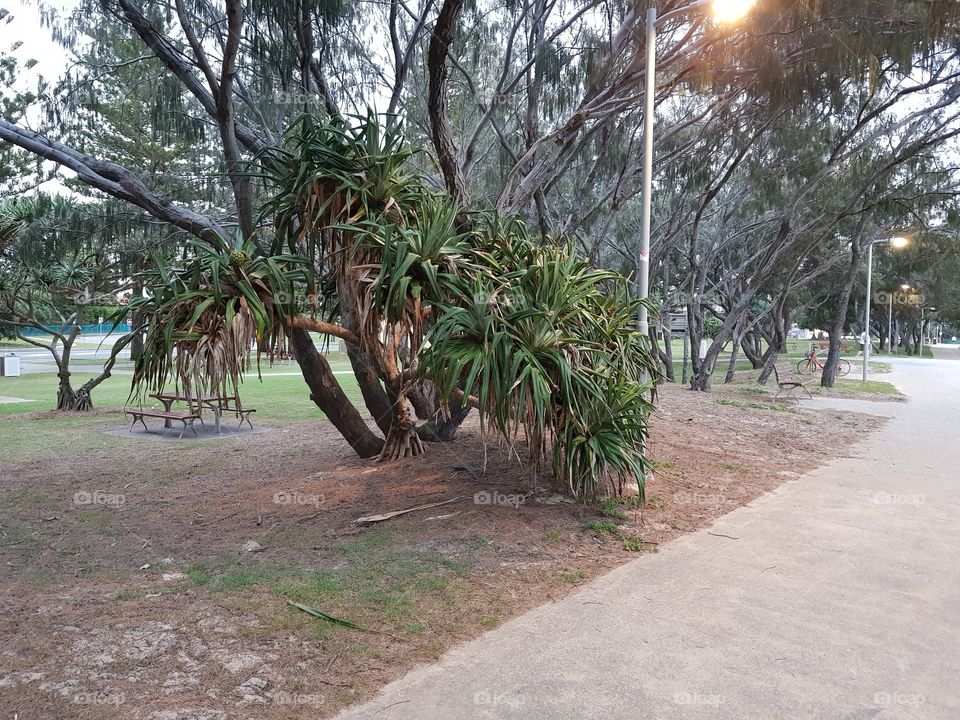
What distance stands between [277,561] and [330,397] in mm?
2986

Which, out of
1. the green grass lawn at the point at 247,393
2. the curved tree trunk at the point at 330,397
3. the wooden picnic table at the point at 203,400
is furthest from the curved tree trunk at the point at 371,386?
the green grass lawn at the point at 247,393

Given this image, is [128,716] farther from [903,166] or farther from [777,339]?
[777,339]

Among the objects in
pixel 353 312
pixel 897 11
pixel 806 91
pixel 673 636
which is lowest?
pixel 673 636

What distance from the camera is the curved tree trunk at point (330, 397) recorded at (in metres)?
7.86

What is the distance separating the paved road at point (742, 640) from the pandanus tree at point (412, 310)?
4.44ft

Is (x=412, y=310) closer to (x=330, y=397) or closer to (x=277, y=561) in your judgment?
(x=277, y=561)

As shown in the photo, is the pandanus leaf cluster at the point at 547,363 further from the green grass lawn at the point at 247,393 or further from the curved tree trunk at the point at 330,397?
the green grass lawn at the point at 247,393

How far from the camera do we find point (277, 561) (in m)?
5.36

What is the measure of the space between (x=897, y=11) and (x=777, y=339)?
17.0 metres

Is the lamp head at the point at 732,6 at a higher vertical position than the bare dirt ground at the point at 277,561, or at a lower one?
higher

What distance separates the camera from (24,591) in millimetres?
4719

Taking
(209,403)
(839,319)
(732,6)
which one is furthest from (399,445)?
(839,319)

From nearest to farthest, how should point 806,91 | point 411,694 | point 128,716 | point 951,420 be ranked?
point 128,716, point 411,694, point 806,91, point 951,420

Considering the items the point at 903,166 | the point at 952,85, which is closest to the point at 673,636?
the point at 952,85
